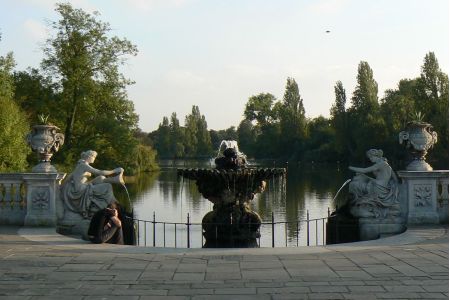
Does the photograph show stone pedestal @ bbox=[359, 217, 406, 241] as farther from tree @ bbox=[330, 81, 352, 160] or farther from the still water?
tree @ bbox=[330, 81, 352, 160]

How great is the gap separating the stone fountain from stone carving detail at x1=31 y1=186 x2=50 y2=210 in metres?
3.24

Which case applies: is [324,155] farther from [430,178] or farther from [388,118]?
[430,178]

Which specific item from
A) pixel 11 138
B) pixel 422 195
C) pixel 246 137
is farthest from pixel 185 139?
pixel 422 195

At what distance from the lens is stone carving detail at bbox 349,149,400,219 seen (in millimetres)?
13773

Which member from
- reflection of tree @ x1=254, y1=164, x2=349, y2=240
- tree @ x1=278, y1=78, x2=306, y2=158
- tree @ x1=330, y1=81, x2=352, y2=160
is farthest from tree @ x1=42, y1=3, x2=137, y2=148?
tree @ x1=278, y1=78, x2=306, y2=158

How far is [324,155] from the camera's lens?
83.1 m

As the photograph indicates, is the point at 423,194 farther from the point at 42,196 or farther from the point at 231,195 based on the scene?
the point at 42,196

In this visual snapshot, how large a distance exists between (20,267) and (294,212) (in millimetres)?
18869

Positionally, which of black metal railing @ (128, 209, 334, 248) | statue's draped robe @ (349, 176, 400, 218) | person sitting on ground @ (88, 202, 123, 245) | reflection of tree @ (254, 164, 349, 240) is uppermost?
statue's draped robe @ (349, 176, 400, 218)

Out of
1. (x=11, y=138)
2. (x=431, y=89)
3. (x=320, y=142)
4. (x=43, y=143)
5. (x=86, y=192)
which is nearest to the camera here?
(x=86, y=192)

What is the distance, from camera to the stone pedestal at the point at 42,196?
44.2 ft

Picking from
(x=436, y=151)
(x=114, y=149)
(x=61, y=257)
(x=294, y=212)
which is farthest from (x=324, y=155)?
(x=61, y=257)

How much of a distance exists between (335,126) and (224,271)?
67536 millimetres

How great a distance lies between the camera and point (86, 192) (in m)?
13.5
